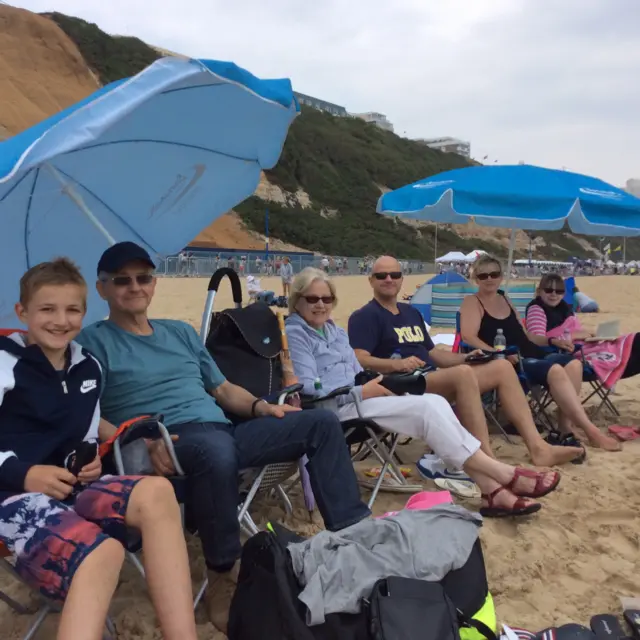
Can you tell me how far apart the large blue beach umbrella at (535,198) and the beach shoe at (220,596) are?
3041mm

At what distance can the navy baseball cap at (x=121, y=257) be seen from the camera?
2.47 metres

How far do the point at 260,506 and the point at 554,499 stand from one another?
1.48m

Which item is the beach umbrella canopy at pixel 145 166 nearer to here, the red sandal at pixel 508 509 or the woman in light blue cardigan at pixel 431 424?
the woman in light blue cardigan at pixel 431 424

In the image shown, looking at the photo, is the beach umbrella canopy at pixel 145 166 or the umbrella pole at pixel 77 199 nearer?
the beach umbrella canopy at pixel 145 166

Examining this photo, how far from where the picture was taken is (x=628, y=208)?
15.0 feet

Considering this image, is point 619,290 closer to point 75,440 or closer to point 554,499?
point 554,499

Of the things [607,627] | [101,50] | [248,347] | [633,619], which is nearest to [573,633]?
[607,627]

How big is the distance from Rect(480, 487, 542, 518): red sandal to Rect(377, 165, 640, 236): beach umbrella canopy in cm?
213

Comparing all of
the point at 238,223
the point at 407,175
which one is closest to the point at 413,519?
the point at 238,223

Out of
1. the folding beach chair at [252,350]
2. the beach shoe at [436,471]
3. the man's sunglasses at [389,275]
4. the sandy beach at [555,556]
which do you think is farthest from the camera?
the man's sunglasses at [389,275]

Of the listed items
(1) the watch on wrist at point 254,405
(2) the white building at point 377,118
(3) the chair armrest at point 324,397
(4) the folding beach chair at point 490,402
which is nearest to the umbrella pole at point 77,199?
(1) the watch on wrist at point 254,405

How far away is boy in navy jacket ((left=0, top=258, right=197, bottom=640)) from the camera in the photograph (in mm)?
1623

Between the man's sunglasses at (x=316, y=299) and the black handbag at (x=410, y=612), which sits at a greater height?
the man's sunglasses at (x=316, y=299)

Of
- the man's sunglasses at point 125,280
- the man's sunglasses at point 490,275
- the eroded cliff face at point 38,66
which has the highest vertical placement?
the eroded cliff face at point 38,66
